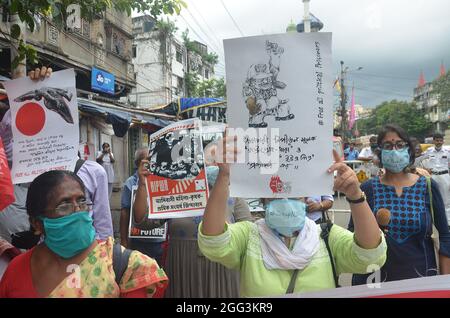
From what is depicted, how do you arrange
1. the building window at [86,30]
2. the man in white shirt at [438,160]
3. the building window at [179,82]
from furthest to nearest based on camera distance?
the building window at [179,82]
the building window at [86,30]
the man in white shirt at [438,160]

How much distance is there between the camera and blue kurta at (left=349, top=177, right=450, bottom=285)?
8.11 ft

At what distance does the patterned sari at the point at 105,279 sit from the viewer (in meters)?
1.46

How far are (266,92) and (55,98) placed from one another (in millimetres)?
1395

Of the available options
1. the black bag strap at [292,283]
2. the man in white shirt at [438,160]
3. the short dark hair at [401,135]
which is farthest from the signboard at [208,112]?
the black bag strap at [292,283]

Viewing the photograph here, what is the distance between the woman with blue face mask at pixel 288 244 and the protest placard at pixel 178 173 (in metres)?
0.67

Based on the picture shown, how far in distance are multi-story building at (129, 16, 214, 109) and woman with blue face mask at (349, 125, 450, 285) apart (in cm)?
2659

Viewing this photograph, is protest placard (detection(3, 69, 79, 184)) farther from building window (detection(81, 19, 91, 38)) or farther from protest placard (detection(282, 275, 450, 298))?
building window (detection(81, 19, 91, 38))

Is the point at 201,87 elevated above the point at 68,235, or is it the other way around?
the point at 201,87

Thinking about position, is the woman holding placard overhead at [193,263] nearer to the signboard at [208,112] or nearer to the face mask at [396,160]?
the face mask at [396,160]

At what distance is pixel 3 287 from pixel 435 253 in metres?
2.48

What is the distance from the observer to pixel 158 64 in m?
32.4

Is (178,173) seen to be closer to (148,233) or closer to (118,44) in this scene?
(148,233)

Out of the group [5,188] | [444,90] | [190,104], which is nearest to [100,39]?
[190,104]
